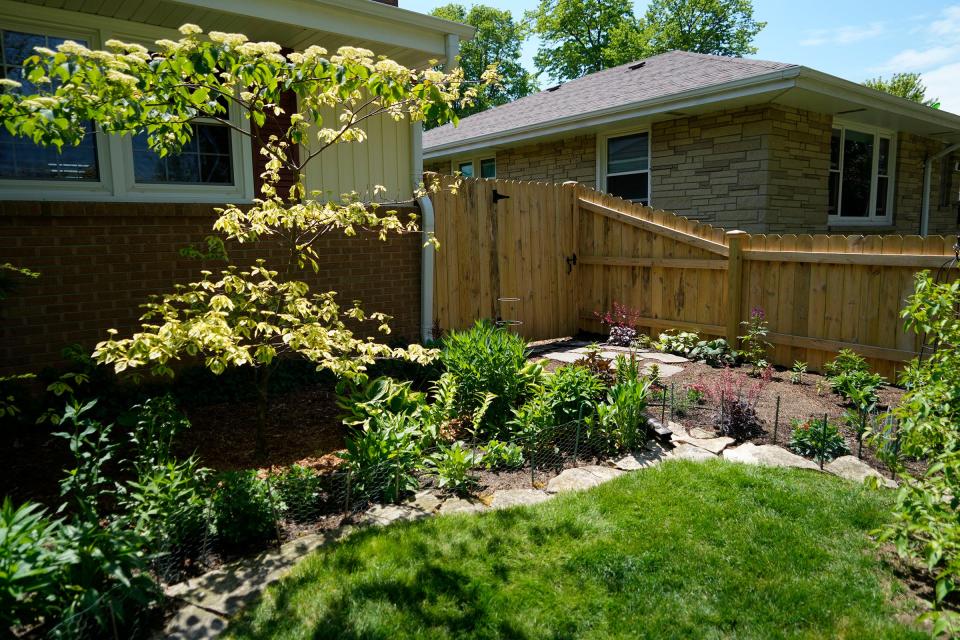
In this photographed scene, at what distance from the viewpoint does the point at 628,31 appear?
3328 cm

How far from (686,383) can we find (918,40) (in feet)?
146

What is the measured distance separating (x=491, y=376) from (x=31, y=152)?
14.0ft

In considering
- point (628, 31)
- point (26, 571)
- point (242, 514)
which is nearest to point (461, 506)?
point (242, 514)

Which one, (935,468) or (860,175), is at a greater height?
(860,175)

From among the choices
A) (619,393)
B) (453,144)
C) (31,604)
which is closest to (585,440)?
(619,393)

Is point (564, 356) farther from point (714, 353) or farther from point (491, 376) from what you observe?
point (491, 376)

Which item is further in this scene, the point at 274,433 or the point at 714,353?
the point at 714,353

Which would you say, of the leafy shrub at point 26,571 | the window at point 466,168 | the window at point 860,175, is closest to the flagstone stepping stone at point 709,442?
the leafy shrub at point 26,571

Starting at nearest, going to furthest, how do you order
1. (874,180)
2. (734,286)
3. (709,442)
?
(709,442) → (734,286) → (874,180)

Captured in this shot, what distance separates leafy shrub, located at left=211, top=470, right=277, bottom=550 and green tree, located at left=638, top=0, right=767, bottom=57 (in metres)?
38.0

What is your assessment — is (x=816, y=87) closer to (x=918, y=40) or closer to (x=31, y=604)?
(x=31, y=604)

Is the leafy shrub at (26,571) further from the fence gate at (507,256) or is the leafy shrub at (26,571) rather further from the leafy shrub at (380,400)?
the fence gate at (507,256)

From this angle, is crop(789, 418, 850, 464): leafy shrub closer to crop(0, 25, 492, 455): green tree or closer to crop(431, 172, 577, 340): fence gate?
crop(0, 25, 492, 455): green tree

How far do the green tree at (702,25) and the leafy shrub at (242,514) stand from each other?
38017mm
